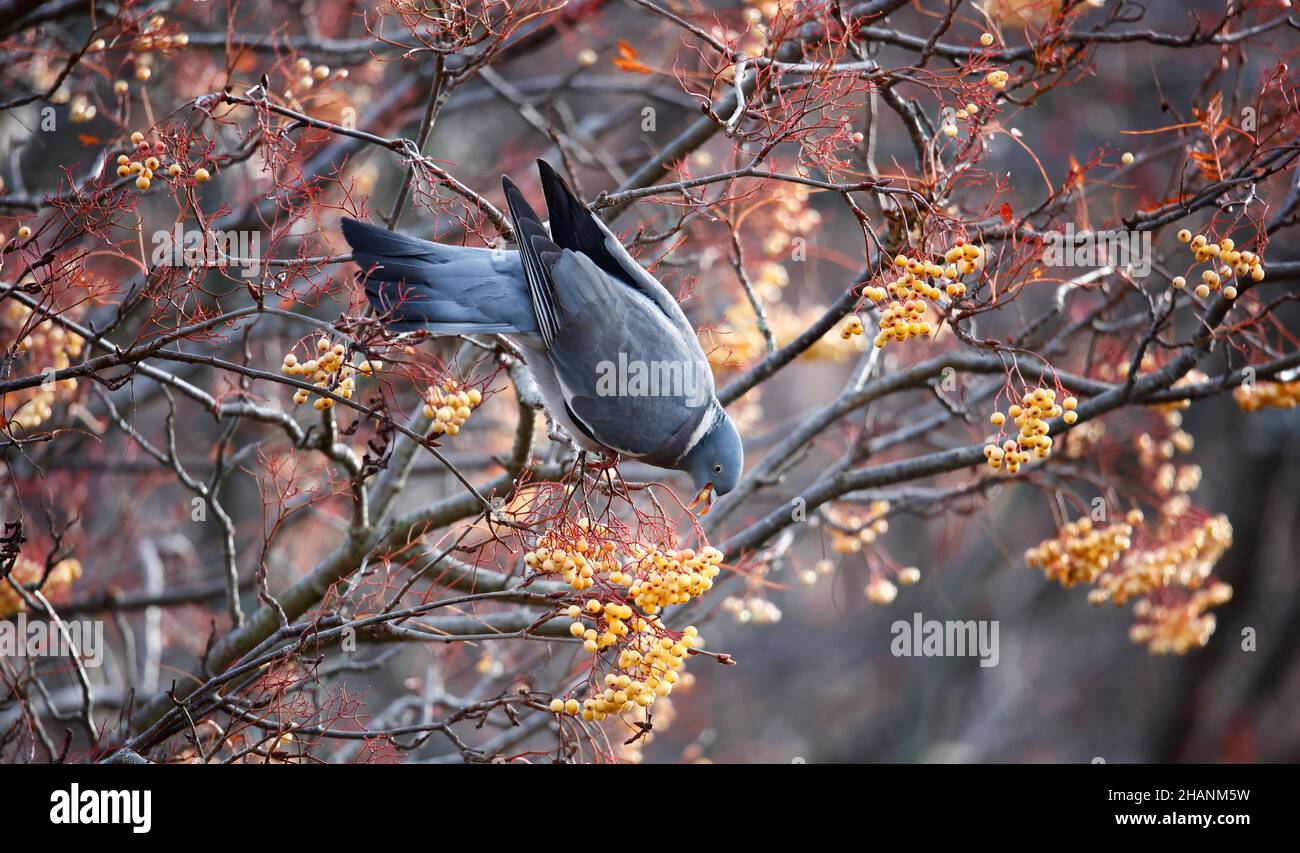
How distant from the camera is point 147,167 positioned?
3.13 meters

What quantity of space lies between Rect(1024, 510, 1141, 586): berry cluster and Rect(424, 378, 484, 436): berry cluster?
88.3 inches

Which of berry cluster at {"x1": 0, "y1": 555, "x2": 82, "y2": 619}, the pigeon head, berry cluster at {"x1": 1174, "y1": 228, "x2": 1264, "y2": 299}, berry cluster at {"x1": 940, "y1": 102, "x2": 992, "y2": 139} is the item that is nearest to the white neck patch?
the pigeon head

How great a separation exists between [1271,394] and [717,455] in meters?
1.99

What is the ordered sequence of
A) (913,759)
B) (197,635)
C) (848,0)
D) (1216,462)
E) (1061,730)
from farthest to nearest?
1. (1061,730)
2. (1216,462)
3. (913,759)
4. (197,635)
5. (848,0)

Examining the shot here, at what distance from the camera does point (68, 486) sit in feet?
20.5

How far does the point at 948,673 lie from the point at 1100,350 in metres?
5.97

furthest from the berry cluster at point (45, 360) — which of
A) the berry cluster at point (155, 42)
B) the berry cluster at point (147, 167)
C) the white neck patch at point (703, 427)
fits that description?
the white neck patch at point (703, 427)

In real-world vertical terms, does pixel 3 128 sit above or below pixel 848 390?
above

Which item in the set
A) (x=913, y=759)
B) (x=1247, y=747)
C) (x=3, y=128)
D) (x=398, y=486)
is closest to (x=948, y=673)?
(x=913, y=759)

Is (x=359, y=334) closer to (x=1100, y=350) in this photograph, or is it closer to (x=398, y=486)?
(x=398, y=486)

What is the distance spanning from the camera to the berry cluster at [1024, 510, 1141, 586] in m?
4.01

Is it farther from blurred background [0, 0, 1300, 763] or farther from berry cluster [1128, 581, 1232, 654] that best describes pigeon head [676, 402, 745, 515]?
berry cluster [1128, 581, 1232, 654]

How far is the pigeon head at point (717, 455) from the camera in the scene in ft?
13.0

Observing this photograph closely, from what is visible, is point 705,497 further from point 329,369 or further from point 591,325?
point 329,369
